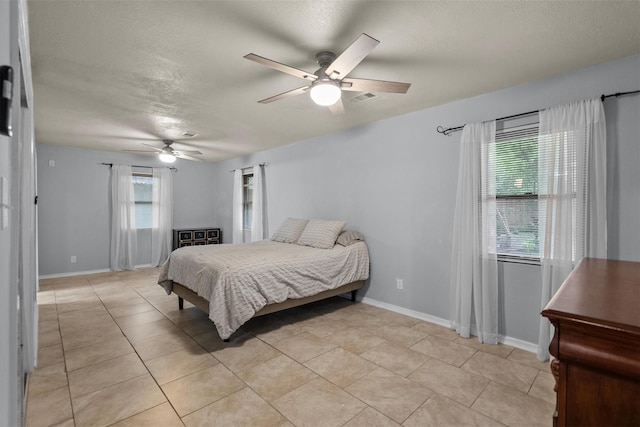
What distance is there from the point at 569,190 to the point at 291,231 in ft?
10.7

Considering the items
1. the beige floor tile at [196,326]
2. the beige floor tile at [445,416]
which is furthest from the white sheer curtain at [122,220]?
the beige floor tile at [445,416]

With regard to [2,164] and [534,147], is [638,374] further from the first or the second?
[534,147]

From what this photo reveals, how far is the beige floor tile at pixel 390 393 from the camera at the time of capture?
6.11 feet

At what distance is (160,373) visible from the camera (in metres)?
2.27

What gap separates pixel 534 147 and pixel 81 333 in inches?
184

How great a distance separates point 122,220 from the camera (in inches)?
230

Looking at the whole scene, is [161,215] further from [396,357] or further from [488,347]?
[488,347]

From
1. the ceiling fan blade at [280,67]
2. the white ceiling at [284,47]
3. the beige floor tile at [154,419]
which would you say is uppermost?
the white ceiling at [284,47]

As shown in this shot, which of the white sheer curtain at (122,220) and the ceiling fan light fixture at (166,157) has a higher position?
the ceiling fan light fixture at (166,157)

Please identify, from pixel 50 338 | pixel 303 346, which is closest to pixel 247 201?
pixel 50 338

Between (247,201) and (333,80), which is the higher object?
(333,80)

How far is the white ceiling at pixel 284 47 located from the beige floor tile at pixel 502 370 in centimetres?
238

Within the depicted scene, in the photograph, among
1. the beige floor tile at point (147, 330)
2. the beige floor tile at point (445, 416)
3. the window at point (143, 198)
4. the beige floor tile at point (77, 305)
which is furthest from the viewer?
the window at point (143, 198)

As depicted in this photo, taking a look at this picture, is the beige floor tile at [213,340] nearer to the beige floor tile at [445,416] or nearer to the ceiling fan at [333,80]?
the beige floor tile at [445,416]
